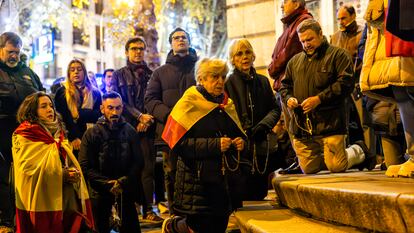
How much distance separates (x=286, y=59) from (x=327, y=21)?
2.78 m

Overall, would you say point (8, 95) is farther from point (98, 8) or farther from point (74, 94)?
point (98, 8)

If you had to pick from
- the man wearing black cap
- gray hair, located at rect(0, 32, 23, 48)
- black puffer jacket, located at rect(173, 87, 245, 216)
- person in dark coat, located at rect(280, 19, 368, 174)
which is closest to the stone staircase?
black puffer jacket, located at rect(173, 87, 245, 216)

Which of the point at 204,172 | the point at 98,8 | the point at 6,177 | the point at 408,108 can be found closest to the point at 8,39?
the point at 6,177

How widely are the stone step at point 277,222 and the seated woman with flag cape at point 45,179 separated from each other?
5.88ft

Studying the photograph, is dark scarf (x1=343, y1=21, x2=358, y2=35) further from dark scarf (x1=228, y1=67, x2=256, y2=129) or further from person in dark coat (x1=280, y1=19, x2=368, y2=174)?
dark scarf (x1=228, y1=67, x2=256, y2=129)

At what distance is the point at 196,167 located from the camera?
5199mm

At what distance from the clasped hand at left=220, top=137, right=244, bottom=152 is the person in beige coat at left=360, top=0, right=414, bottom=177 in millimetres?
1187

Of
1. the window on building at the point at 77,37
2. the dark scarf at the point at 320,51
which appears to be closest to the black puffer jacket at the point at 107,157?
the dark scarf at the point at 320,51

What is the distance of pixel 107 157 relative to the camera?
22.2 feet

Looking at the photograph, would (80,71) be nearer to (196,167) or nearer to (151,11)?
(196,167)

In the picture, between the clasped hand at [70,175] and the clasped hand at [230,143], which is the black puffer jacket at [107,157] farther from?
the clasped hand at [230,143]

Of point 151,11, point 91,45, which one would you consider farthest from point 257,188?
point 91,45

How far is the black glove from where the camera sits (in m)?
6.07

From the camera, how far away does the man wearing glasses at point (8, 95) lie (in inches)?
273
